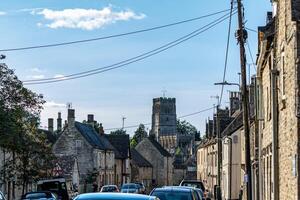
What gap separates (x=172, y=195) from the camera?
21.0 m

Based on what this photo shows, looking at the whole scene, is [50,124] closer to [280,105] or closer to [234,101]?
[234,101]

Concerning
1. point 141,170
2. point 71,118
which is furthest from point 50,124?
point 141,170

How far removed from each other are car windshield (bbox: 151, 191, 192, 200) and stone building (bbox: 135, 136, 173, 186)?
9807cm

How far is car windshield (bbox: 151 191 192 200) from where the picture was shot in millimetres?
20798

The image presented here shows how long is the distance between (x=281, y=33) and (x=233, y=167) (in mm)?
42117

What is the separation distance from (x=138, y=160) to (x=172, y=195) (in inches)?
3720

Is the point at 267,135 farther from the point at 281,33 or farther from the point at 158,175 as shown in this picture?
the point at 158,175

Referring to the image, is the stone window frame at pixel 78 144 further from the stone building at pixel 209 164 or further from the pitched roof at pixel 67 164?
the stone building at pixel 209 164

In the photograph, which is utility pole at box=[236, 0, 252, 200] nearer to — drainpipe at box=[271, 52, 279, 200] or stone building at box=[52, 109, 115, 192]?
drainpipe at box=[271, 52, 279, 200]

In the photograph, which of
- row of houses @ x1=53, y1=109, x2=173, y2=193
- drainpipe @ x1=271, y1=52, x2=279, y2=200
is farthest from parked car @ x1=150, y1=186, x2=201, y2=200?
row of houses @ x1=53, y1=109, x2=173, y2=193

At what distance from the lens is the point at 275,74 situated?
Answer: 929 inches

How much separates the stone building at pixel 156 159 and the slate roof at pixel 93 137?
89.4ft

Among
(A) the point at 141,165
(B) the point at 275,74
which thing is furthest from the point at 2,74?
(A) the point at 141,165

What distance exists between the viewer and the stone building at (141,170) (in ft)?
361
